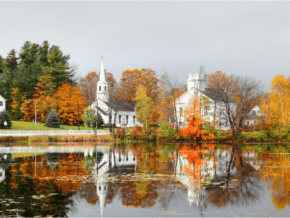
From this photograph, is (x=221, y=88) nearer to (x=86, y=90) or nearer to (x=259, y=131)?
(x=259, y=131)

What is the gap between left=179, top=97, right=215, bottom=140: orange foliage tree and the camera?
4344cm

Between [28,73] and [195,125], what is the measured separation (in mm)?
44116

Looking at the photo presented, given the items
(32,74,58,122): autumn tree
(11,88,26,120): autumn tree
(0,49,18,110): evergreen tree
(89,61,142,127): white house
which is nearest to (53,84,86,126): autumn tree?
(32,74,58,122): autumn tree

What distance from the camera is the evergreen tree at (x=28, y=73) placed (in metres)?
69.4

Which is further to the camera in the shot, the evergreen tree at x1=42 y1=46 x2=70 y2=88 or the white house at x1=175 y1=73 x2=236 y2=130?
the evergreen tree at x1=42 y1=46 x2=70 y2=88

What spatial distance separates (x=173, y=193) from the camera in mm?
12195

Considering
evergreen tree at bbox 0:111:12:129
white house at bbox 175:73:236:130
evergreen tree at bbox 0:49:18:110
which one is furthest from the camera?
A: evergreen tree at bbox 0:49:18:110

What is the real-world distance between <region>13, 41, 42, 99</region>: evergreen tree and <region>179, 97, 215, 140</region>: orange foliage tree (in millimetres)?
40654

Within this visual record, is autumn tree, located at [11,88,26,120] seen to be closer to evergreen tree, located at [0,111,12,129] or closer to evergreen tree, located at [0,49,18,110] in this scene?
evergreen tree, located at [0,49,18,110]

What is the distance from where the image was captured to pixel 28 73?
231ft

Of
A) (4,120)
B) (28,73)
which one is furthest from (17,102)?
(4,120)

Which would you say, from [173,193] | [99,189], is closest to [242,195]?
[173,193]

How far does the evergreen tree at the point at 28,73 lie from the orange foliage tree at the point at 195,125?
4065 cm

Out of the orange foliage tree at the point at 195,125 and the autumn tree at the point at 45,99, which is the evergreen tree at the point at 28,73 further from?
the orange foliage tree at the point at 195,125
